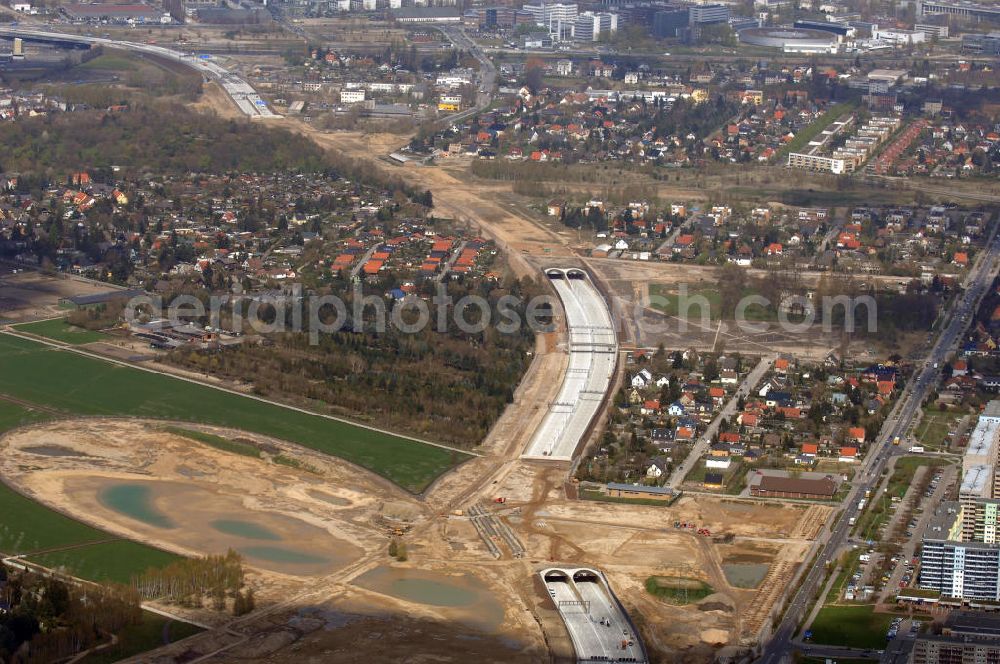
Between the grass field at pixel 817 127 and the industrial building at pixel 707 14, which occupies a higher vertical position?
the industrial building at pixel 707 14

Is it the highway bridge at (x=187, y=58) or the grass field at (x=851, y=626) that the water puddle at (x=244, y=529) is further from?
the highway bridge at (x=187, y=58)

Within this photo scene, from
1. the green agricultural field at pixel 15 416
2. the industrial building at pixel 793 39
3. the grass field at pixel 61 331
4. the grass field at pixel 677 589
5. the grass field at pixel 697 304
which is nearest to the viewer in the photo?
the grass field at pixel 677 589

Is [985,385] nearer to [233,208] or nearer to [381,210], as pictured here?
[381,210]

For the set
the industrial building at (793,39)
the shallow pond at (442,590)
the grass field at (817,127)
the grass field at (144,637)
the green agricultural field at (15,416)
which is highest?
the industrial building at (793,39)

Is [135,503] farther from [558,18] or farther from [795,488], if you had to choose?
[558,18]

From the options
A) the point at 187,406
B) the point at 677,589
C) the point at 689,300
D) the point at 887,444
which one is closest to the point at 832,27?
the point at 689,300

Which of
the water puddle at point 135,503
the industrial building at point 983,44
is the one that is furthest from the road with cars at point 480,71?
the water puddle at point 135,503

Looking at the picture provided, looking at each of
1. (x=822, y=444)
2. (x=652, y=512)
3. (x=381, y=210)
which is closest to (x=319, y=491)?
(x=652, y=512)

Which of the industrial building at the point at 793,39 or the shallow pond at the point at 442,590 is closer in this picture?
the shallow pond at the point at 442,590
